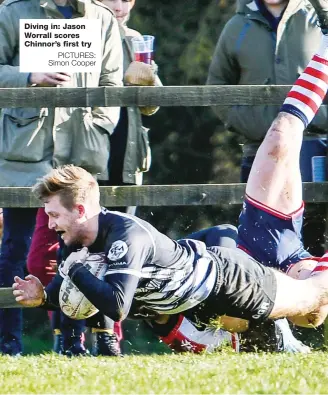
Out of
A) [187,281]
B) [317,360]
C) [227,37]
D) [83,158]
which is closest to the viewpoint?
[317,360]

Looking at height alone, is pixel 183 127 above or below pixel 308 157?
below

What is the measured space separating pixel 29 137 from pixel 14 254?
72 cm

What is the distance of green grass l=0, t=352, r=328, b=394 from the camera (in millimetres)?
5367

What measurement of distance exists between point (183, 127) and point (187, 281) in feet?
14.6

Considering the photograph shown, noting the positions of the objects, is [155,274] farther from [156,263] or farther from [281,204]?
[281,204]

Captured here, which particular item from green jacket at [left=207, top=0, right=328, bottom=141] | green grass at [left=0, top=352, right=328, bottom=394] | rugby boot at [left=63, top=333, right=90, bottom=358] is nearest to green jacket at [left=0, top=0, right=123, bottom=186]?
green jacket at [left=207, top=0, right=328, bottom=141]

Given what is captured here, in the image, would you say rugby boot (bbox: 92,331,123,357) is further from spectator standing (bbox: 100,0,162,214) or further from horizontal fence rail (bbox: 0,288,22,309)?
spectator standing (bbox: 100,0,162,214)

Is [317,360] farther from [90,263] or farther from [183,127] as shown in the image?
[183,127]

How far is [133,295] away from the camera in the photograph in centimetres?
648

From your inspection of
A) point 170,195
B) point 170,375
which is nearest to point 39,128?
point 170,195

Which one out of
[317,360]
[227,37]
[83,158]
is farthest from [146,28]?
[317,360]

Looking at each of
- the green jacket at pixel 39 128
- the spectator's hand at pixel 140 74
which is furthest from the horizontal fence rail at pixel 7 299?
the spectator's hand at pixel 140 74

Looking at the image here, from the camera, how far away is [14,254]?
7.70 m

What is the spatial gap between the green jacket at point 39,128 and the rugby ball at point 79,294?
1.29m
